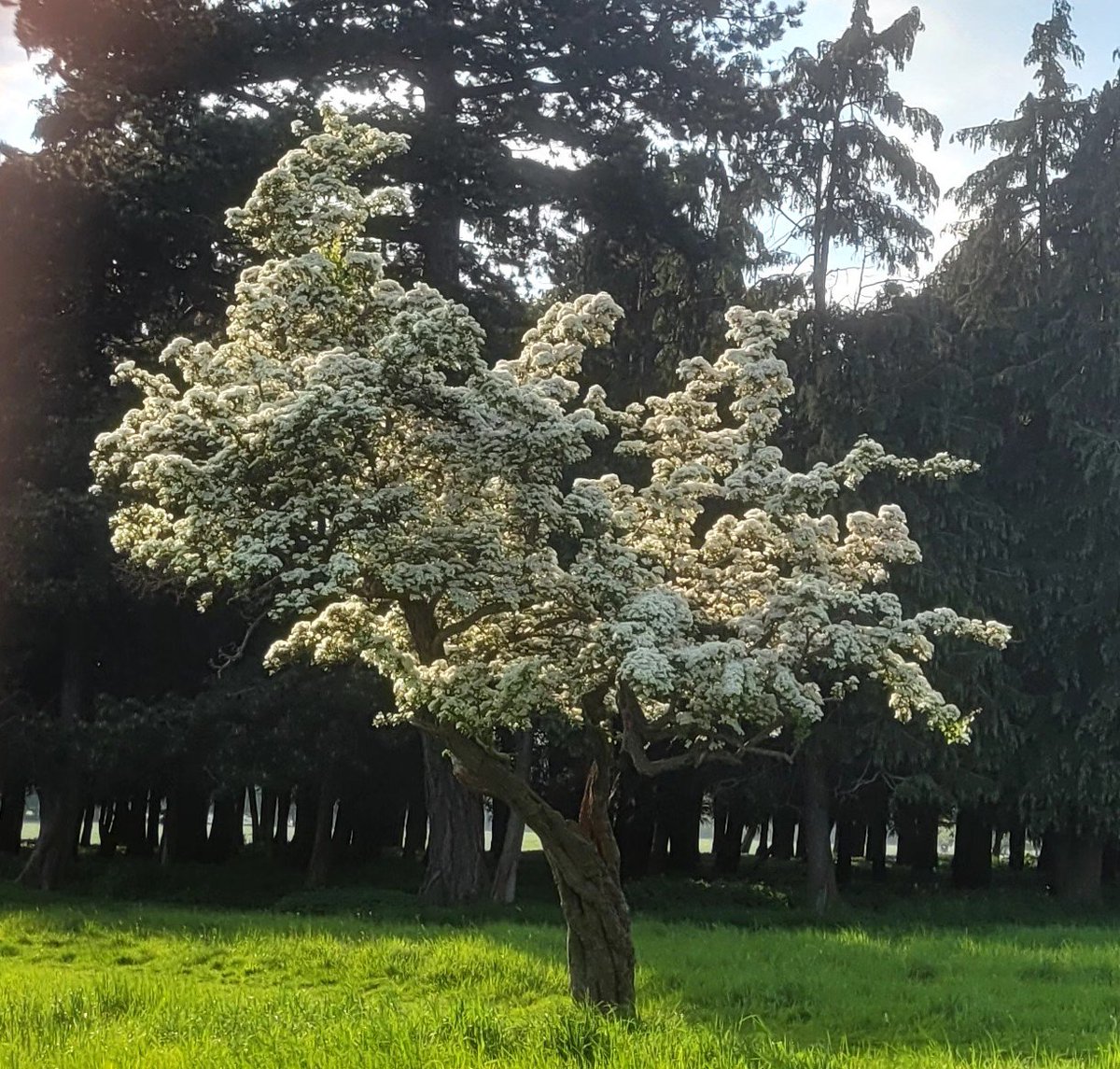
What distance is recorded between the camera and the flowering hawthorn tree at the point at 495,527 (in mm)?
9250

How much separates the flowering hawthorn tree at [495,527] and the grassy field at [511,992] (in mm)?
1846

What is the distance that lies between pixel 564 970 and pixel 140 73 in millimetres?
16130

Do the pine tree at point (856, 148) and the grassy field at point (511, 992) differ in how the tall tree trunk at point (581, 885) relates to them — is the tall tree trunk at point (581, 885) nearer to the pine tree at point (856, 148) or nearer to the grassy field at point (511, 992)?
the grassy field at point (511, 992)

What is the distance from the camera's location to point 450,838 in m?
21.6

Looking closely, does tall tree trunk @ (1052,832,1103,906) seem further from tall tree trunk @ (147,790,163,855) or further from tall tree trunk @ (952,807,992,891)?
tall tree trunk @ (147,790,163,855)

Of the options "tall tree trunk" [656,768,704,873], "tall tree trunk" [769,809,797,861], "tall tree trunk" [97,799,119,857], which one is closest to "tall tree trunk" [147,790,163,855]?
"tall tree trunk" [97,799,119,857]

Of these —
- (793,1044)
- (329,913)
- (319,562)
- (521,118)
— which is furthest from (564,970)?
(521,118)

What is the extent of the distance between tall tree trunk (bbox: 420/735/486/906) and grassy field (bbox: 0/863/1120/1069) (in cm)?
116

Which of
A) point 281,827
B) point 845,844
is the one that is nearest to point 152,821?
point 281,827

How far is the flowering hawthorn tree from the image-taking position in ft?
30.3

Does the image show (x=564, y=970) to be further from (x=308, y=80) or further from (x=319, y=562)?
(x=308, y=80)

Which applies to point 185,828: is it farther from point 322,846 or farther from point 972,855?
point 972,855

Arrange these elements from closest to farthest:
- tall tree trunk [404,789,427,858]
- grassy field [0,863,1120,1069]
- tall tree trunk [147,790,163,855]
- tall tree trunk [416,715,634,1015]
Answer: grassy field [0,863,1120,1069] → tall tree trunk [416,715,634,1015] → tall tree trunk [404,789,427,858] → tall tree trunk [147,790,163,855]

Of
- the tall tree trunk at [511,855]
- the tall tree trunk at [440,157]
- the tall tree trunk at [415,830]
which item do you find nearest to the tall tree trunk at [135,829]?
the tall tree trunk at [415,830]
